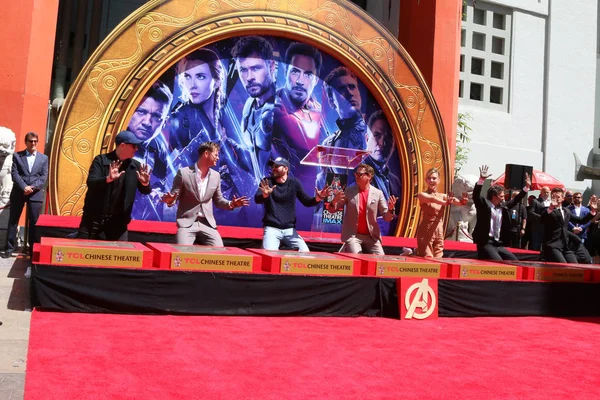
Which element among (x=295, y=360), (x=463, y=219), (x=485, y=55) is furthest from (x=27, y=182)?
(x=485, y=55)

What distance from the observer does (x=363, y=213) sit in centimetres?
767

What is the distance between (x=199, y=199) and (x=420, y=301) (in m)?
2.52

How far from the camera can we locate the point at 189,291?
574 centimetres

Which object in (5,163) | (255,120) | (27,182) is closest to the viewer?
(27,182)

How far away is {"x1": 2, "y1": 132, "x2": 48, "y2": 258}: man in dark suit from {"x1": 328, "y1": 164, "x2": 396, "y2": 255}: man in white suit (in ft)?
12.6

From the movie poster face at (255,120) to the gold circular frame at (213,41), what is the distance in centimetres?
24

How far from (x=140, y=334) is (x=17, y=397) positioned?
1.71 meters

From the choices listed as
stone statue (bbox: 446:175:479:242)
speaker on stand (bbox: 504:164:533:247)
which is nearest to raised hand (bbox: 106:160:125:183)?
speaker on stand (bbox: 504:164:533:247)

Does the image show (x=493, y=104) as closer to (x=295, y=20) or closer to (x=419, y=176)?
(x=419, y=176)

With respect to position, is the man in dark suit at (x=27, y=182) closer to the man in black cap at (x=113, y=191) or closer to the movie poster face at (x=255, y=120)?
the movie poster face at (x=255, y=120)

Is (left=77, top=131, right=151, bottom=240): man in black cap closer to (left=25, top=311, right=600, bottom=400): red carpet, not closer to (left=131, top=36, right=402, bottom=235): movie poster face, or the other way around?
(left=25, top=311, right=600, bottom=400): red carpet

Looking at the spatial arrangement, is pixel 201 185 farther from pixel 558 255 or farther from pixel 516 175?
pixel 516 175

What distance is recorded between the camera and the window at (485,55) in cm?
1883

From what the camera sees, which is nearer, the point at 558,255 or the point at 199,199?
the point at 199,199
